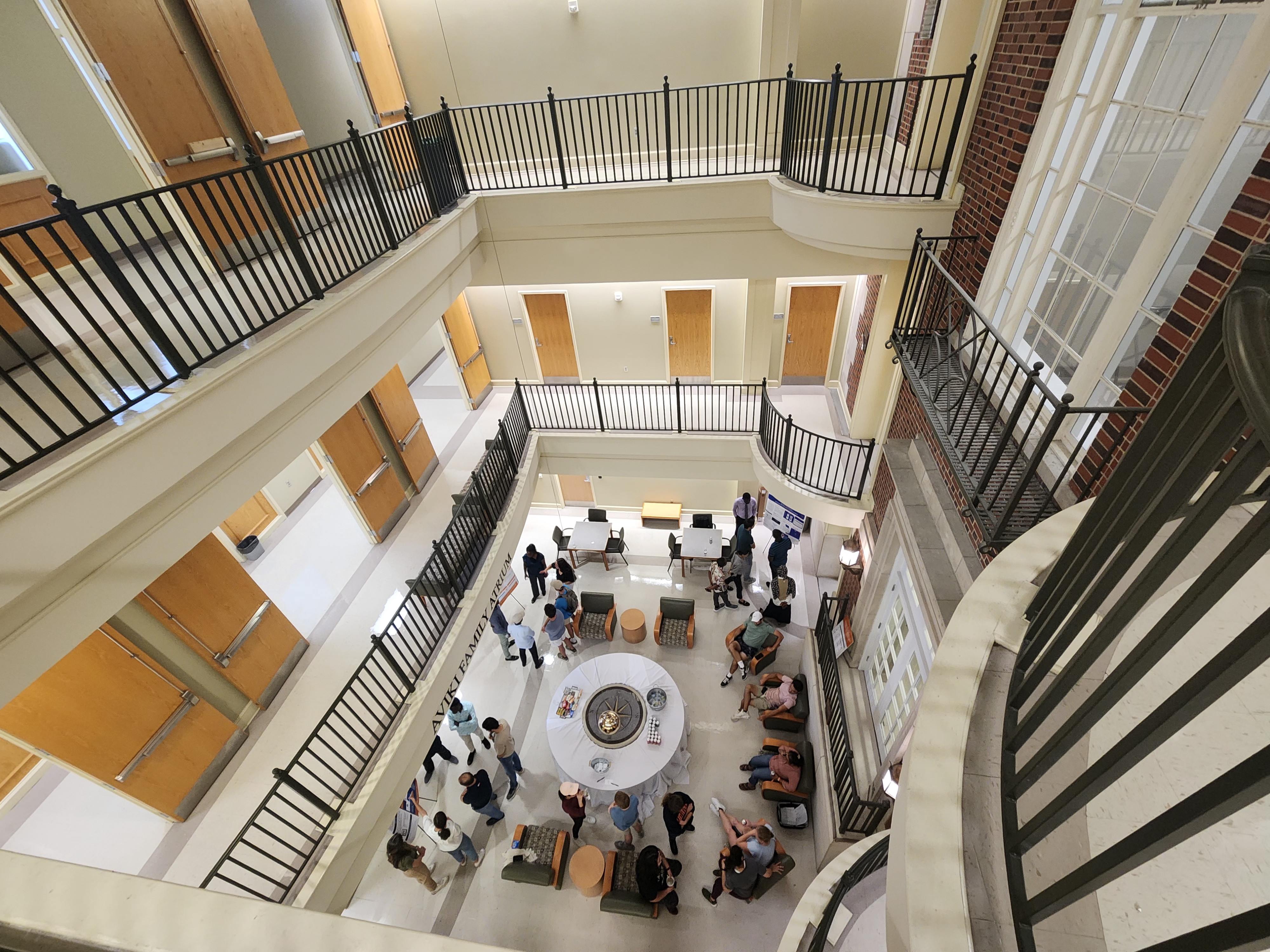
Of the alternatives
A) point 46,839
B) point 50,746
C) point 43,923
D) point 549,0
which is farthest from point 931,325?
point 46,839

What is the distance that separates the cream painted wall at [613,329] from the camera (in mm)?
8258

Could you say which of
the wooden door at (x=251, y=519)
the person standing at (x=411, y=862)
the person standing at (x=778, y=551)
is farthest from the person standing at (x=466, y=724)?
the person standing at (x=778, y=551)

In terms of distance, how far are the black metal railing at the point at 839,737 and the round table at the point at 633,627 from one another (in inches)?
95.7

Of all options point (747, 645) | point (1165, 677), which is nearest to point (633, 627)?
point (747, 645)

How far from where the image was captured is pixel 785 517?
7430 mm

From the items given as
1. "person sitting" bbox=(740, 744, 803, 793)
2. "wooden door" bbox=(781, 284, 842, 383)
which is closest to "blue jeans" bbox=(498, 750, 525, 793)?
"person sitting" bbox=(740, 744, 803, 793)

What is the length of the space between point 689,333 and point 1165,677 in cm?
754

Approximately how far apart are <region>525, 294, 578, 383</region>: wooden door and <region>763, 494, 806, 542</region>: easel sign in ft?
14.1

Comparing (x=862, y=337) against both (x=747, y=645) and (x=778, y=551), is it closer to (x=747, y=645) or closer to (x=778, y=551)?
(x=778, y=551)

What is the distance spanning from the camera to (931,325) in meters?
4.48

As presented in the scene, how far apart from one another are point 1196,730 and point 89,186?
23.1 feet

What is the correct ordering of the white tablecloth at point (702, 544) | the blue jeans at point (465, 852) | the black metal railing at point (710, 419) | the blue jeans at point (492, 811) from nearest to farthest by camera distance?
the blue jeans at point (465, 852)
the blue jeans at point (492, 811)
the black metal railing at point (710, 419)
the white tablecloth at point (702, 544)

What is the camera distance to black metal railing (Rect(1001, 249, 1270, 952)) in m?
0.65

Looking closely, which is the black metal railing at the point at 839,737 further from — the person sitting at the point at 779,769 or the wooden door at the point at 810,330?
the wooden door at the point at 810,330
